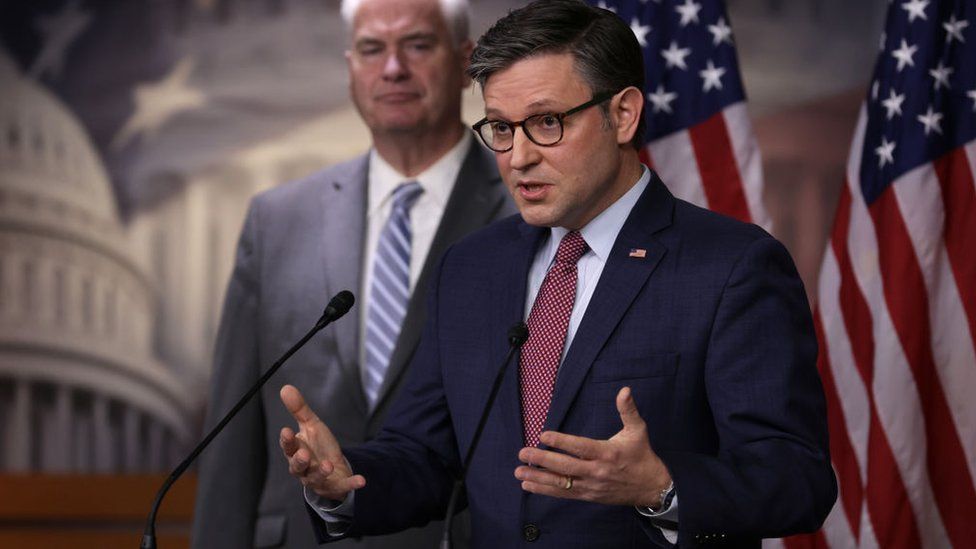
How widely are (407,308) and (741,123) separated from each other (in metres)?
0.95

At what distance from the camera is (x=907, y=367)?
9.18 ft

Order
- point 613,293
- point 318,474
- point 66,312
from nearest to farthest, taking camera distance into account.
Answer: point 318,474, point 613,293, point 66,312

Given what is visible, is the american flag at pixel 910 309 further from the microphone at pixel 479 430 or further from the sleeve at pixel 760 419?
the microphone at pixel 479 430

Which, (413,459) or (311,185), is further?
(311,185)

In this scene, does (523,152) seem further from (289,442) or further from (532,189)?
(289,442)

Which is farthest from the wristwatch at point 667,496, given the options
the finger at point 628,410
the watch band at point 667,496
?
the finger at point 628,410

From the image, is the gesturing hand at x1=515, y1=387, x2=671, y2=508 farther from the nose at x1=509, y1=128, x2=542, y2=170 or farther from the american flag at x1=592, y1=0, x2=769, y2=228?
the american flag at x1=592, y1=0, x2=769, y2=228

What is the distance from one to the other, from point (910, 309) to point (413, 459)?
1399mm

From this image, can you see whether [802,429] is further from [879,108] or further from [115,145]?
→ [115,145]

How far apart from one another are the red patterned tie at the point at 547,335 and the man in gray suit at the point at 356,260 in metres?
0.69

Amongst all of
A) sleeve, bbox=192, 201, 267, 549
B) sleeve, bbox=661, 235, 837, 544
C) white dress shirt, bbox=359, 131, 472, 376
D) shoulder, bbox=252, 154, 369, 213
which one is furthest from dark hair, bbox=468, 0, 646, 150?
sleeve, bbox=192, 201, 267, 549

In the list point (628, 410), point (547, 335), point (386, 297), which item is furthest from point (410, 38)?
point (628, 410)

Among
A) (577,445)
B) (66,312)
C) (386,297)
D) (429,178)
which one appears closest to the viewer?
(577,445)

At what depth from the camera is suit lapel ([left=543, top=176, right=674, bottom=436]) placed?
1.80 metres
